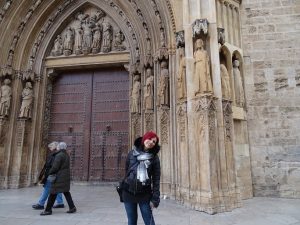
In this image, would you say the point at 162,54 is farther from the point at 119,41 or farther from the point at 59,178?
the point at 59,178

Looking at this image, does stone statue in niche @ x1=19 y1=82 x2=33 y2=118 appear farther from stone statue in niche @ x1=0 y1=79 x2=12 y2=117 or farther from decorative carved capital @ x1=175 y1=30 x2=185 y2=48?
decorative carved capital @ x1=175 y1=30 x2=185 y2=48

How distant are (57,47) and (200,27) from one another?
519 centimetres

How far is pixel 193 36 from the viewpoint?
17.5 ft

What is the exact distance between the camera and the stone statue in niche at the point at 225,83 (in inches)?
211

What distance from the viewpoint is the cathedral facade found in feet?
16.8

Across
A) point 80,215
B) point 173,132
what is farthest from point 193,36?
point 80,215

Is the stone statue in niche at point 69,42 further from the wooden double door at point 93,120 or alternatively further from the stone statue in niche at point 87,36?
the wooden double door at point 93,120

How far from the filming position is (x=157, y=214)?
14.0 ft

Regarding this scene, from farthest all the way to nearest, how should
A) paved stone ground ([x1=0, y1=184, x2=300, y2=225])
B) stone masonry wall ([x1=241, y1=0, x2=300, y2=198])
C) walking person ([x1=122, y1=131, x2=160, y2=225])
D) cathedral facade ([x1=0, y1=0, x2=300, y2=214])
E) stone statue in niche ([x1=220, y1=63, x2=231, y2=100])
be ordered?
stone masonry wall ([x1=241, y1=0, x2=300, y2=198])
stone statue in niche ([x1=220, y1=63, x2=231, y2=100])
cathedral facade ([x1=0, y1=0, x2=300, y2=214])
paved stone ground ([x1=0, y1=184, x2=300, y2=225])
walking person ([x1=122, y1=131, x2=160, y2=225])

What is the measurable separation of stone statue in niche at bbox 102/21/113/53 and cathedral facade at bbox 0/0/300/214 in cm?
3

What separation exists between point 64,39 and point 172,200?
6.08 m

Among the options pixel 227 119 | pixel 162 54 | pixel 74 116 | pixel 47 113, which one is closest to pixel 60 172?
pixel 227 119

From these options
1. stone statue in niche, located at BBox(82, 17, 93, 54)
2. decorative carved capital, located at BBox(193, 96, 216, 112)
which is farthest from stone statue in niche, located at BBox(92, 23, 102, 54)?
decorative carved capital, located at BBox(193, 96, 216, 112)

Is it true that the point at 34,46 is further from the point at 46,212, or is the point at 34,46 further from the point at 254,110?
the point at 254,110
